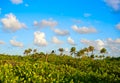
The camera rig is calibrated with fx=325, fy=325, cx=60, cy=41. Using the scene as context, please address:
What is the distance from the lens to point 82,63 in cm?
3666

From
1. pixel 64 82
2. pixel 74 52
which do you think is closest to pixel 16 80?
pixel 64 82

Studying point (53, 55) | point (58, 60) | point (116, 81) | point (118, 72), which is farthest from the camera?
point (53, 55)

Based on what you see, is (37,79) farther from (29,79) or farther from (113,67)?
(113,67)

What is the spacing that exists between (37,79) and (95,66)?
1500 centimetres

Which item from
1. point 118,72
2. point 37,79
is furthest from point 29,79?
point 118,72

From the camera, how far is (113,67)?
35.0m

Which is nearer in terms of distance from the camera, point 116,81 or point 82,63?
point 116,81

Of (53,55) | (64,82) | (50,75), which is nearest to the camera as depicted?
(64,82)

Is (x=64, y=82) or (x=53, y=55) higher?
(x=53, y=55)

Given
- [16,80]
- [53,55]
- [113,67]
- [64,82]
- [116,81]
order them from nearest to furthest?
[16,80]
[64,82]
[116,81]
[113,67]
[53,55]

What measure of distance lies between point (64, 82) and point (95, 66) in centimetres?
1386

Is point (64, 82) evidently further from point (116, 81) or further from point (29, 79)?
point (116, 81)

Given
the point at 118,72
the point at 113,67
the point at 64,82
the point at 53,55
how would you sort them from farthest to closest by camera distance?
the point at 53,55 → the point at 113,67 → the point at 118,72 → the point at 64,82

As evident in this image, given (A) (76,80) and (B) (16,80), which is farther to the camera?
(A) (76,80)
